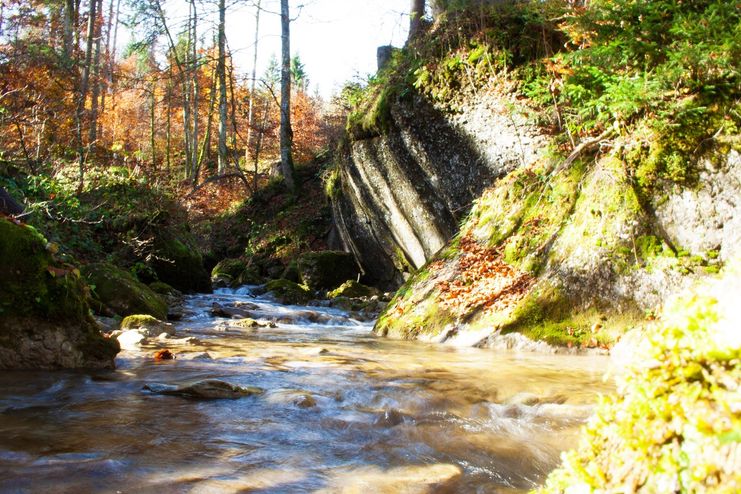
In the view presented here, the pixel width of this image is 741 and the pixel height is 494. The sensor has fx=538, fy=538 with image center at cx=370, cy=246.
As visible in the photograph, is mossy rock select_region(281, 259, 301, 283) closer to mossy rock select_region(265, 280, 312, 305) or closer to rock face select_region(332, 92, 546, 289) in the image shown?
mossy rock select_region(265, 280, 312, 305)

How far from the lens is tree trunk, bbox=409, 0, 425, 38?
550 inches

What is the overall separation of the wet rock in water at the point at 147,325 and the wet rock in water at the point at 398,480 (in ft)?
19.8

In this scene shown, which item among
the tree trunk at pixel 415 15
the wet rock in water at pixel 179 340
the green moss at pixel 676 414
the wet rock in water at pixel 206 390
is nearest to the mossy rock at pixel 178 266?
the wet rock in water at pixel 179 340

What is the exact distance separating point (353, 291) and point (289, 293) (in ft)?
5.76

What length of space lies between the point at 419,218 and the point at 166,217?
708cm

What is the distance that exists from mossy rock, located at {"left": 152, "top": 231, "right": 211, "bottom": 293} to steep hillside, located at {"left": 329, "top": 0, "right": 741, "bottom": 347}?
7.27 meters

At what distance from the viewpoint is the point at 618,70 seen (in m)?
8.17

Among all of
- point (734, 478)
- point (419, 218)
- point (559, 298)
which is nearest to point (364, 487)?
point (734, 478)

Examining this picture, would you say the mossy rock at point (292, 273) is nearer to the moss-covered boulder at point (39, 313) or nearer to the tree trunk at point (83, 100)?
the tree trunk at point (83, 100)

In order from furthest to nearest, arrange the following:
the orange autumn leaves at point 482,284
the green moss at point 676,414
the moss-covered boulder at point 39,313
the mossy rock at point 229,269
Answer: the mossy rock at point 229,269, the orange autumn leaves at point 482,284, the moss-covered boulder at point 39,313, the green moss at point 676,414

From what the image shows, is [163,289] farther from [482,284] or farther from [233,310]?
[482,284]

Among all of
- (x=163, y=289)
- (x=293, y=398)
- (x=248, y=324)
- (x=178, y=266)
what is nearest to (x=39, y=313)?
(x=293, y=398)

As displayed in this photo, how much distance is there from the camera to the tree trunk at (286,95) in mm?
21234

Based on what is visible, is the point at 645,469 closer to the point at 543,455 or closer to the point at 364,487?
the point at 364,487
